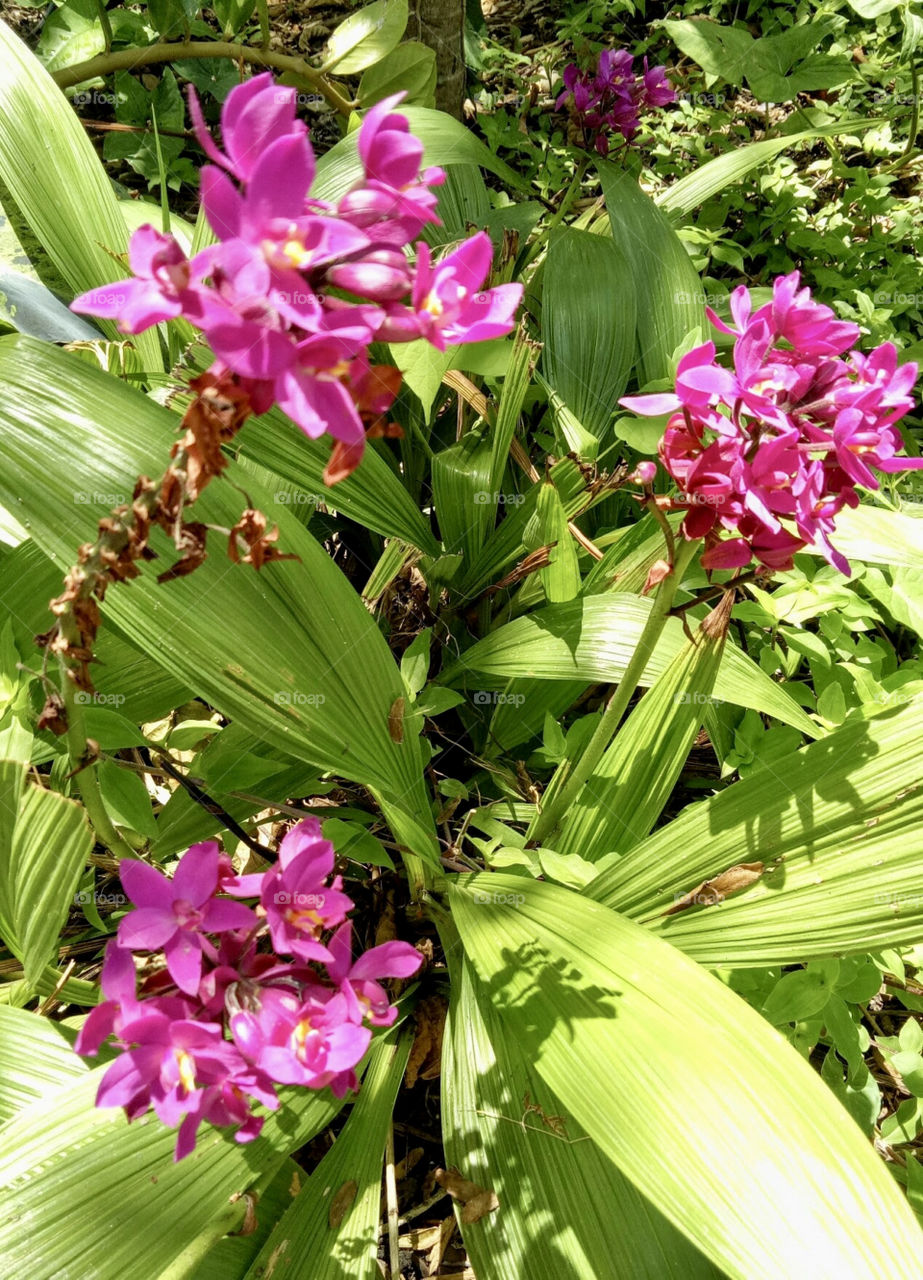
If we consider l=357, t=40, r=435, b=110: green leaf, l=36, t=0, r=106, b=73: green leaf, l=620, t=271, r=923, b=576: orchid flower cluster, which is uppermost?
l=36, t=0, r=106, b=73: green leaf

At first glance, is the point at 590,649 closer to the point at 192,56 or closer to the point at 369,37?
the point at 369,37

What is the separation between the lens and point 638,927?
2.89 ft

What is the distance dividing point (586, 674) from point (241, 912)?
0.65 meters

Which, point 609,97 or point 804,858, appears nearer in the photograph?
point 804,858

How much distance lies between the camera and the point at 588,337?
1.53 m

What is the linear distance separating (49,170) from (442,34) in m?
0.98

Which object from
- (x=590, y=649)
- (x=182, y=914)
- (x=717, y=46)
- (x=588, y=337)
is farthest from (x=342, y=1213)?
(x=717, y=46)

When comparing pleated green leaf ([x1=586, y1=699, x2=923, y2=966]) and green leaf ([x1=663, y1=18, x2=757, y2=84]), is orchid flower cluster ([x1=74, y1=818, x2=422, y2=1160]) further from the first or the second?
green leaf ([x1=663, y1=18, x2=757, y2=84])

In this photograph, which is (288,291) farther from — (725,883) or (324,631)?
(725,883)

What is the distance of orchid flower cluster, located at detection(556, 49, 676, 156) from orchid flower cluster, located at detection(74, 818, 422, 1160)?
177 centimetres

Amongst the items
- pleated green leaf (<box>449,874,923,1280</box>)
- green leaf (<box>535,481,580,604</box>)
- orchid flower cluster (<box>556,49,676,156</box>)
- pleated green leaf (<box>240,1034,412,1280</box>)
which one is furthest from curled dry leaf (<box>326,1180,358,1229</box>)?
orchid flower cluster (<box>556,49,676,156</box>)

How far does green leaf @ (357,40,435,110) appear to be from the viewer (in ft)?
5.53

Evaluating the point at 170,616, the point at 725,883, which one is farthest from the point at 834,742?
the point at 170,616

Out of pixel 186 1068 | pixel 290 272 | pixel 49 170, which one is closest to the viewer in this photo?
pixel 290 272
